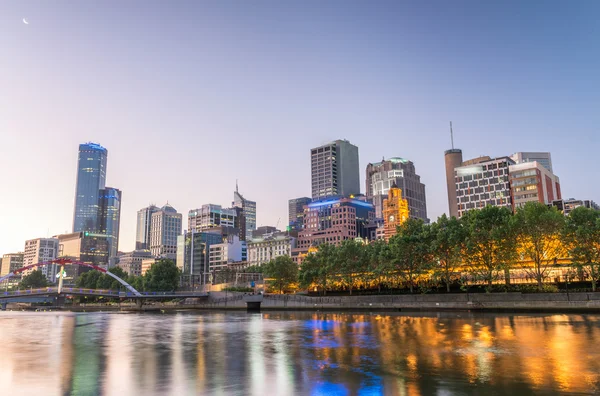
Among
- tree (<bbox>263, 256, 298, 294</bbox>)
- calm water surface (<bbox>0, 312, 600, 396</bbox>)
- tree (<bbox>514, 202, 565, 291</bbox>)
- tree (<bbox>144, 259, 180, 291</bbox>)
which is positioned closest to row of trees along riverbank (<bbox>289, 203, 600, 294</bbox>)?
tree (<bbox>514, 202, 565, 291</bbox>)

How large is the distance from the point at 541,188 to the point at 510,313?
482ft

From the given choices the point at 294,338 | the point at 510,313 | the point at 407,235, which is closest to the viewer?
the point at 294,338

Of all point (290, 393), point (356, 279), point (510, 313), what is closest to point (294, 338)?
point (290, 393)

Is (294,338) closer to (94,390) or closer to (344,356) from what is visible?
(344,356)

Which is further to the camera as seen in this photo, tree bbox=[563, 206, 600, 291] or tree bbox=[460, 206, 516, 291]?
tree bbox=[460, 206, 516, 291]

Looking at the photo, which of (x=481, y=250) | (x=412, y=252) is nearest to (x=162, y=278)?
(x=412, y=252)

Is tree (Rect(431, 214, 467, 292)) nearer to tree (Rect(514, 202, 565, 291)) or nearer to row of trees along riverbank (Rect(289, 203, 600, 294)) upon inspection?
row of trees along riverbank (Rect(289, 203, 600, 294))

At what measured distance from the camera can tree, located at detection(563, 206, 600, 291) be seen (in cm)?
7894

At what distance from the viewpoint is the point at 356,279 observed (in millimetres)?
120500

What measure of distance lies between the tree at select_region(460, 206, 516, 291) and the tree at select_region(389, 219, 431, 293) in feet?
30.6

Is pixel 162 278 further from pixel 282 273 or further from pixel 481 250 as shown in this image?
pixel 481 250

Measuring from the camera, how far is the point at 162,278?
594 feet

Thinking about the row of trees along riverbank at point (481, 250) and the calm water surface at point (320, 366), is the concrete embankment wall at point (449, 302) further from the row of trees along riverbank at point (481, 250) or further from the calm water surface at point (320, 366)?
the calm water surface at point (320, 366)

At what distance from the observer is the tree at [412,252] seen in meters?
99.2
